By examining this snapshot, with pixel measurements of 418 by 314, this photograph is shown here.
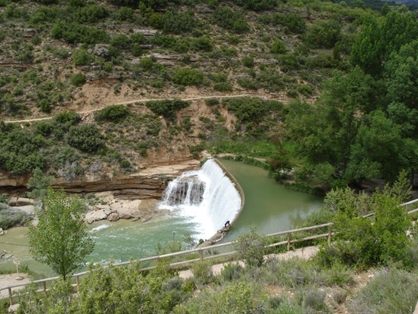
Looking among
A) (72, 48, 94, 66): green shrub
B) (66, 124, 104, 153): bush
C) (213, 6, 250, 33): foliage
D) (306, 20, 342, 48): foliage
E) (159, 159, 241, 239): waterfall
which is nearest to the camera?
(159, 159, 241, 239): waterfall

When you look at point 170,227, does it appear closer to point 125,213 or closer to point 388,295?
point 125,213

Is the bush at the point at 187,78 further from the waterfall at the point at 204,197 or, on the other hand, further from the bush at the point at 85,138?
the bush at the point at 85,138

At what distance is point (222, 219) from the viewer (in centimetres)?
2536

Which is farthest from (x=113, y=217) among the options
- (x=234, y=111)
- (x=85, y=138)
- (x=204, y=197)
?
(x=234, y=111)

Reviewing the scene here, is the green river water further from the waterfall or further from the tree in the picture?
the tree

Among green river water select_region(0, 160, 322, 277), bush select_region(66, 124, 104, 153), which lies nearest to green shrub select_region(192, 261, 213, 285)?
green river water select_region(0, 160, 322, 277)

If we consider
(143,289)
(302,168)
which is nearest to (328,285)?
(143,289)

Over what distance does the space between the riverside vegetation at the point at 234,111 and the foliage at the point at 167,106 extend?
0.10m

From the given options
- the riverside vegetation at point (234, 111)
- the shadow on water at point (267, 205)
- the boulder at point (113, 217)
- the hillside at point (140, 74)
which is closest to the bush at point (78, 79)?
the hillside at point (140, 74)

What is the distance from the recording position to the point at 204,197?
29594 mm

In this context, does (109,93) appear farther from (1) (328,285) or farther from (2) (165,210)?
(1) (328,285)

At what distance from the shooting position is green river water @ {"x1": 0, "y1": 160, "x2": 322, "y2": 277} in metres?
22.9

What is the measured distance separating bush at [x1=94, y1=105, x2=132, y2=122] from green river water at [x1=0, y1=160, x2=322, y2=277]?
9.81 meters

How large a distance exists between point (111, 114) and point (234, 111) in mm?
10487
